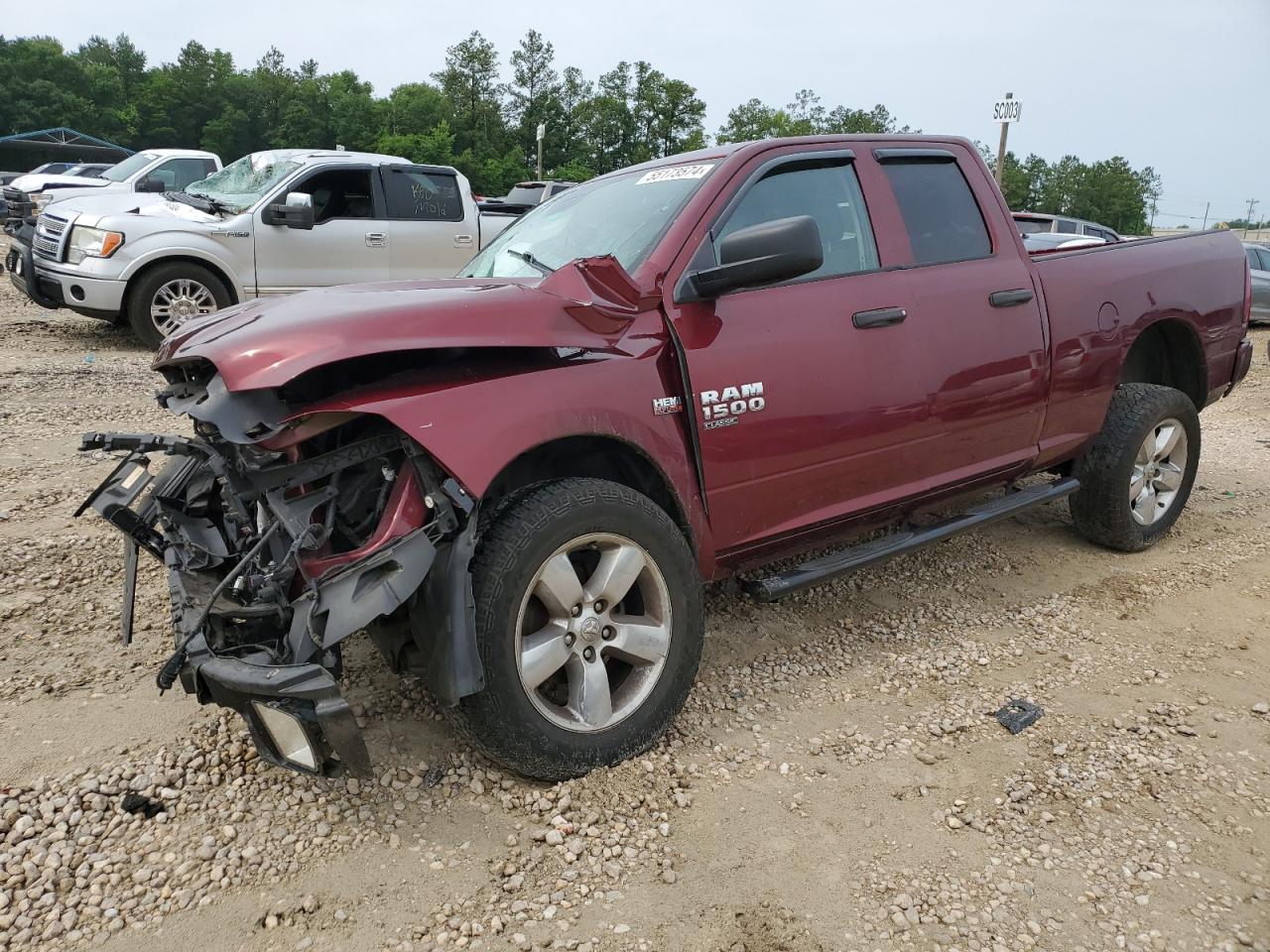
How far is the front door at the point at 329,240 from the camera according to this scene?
27.7 feet

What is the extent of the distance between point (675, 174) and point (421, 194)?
262 inches

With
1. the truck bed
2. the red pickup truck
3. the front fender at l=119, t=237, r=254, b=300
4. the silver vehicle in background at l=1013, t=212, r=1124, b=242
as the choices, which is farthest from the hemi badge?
the silver vehicle in background at l=1013, t=212, r=1124, b=242

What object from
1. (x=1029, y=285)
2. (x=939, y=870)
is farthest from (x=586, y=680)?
(x=1029, y=285)

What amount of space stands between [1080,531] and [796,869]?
3.12 m

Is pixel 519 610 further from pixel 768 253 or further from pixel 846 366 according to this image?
pixel 846 366

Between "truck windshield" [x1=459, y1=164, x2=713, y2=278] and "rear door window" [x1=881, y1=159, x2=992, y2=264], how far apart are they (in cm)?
92

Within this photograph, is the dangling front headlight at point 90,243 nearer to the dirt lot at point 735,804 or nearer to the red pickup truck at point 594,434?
the dirt lot at point 735,804

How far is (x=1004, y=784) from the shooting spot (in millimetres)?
2752

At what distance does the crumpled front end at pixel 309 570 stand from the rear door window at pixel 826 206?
156cm

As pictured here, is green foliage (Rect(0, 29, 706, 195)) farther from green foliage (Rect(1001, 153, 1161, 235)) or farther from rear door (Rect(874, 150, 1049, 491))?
rear door (Rect(874, 150, 1049, 491))

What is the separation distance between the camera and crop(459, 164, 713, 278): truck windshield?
311cm

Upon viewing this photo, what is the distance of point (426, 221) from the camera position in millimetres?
9297

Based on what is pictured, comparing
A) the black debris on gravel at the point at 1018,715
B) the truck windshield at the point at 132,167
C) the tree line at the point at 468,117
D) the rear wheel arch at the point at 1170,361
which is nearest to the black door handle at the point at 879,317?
the black debris on gravel at the point at 1018,715

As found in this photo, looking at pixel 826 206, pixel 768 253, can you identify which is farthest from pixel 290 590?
pixel 826 206
